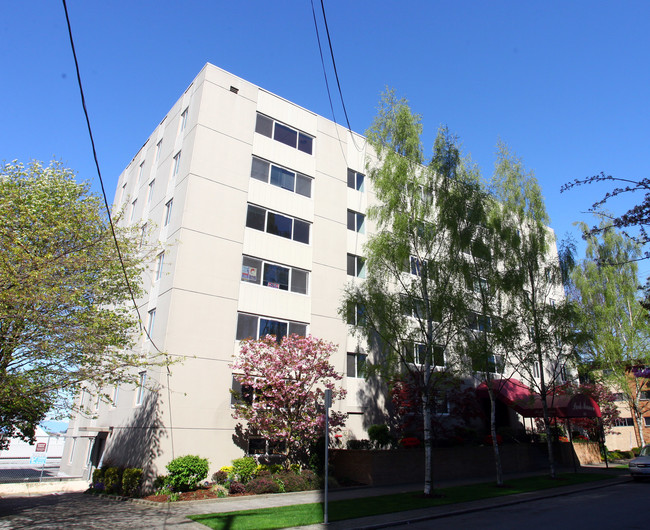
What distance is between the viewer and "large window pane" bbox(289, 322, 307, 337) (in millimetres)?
20436

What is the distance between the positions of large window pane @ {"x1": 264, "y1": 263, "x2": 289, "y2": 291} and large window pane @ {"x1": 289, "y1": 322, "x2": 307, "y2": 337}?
1.73 meters

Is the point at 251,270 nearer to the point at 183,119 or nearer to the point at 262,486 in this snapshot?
the point at 262,486

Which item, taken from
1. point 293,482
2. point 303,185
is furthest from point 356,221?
point 293,482

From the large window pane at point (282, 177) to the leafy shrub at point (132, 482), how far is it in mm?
13962

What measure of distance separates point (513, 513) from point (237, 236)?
14.7 m

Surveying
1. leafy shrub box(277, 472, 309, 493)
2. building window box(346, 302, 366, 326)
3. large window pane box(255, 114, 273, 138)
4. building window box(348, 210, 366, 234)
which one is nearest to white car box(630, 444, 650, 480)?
building window box(346, 302, 366, 326)

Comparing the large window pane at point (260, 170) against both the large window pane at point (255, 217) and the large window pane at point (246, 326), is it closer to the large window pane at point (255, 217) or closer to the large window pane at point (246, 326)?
the large window pane at point (255, 217)

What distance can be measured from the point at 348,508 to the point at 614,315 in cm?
2553

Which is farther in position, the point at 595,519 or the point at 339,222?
the point at 339,222

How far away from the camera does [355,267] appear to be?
79.3ft

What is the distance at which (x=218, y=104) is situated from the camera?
72.1 ft

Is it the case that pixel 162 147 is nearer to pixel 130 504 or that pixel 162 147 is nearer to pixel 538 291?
pixel 130 504

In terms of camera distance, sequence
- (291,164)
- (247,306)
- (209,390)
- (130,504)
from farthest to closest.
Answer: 1. (291,164)
2. (247,306)
3. (209,390)
4. (130,504)

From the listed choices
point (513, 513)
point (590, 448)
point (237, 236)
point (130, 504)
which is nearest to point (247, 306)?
point (237, 236)
